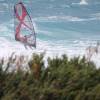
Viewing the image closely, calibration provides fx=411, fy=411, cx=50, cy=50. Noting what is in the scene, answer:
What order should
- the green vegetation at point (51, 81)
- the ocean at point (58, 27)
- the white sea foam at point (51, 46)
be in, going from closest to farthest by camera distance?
the green vegetation at point (51, 81) < the white sea foam at point (51, 46) < the ocean at point (58, 27)

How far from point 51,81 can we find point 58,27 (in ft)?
44.4

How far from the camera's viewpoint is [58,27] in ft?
62.9

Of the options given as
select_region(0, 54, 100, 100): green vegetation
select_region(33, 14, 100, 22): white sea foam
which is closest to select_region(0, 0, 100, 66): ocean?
select_region(33, 14, 100, 22): white sea foam

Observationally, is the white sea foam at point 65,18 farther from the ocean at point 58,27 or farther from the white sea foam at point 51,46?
the white sea foam at point 51,46

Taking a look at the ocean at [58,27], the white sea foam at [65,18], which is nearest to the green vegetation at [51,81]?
the ocean at [58,27]

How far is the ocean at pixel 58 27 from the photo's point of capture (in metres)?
14.6

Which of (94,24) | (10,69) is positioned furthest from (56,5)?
(10,69)

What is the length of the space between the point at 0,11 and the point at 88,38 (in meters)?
6.52

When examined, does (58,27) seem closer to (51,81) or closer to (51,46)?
(51,46)

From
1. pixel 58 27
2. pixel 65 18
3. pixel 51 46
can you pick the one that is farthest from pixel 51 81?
pixel 65 18

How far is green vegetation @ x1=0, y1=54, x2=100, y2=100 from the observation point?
5.26 meters

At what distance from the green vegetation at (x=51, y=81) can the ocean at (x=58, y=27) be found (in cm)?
488

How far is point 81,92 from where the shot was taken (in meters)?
5.29

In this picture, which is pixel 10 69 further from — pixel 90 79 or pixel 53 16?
pixel 53 16
